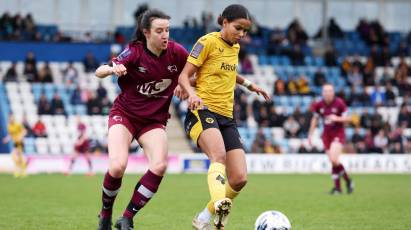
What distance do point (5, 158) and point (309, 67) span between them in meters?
14.5

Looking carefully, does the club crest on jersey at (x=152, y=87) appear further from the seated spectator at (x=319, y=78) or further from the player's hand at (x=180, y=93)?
the seated spectator at (x=319, y=78)

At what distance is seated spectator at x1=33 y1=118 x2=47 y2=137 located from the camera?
29797 mm

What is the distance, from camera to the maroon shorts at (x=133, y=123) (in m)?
9.64

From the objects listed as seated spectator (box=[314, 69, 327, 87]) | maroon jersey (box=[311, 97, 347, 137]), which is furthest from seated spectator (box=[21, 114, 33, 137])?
maroon jersey (box=[311, 97, 347, 137])

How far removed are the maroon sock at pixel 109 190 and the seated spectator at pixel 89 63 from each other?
24224mm

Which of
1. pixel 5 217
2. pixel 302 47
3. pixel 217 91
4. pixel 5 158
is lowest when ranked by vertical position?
pixel 5 158

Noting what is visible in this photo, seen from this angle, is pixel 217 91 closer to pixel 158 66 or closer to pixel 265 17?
pixel 158 66

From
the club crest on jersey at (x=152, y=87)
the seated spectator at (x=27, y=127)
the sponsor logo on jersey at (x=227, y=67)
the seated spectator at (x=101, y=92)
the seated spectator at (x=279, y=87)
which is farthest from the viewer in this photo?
the seated spectator at (x=279, y=87)

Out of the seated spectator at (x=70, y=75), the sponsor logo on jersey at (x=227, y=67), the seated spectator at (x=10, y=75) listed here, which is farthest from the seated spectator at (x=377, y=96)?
the sponsor logo on jersey at (x=227, y=67)

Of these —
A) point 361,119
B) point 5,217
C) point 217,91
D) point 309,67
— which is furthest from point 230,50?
point 309,67

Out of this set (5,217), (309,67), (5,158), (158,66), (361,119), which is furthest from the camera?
(309,67)

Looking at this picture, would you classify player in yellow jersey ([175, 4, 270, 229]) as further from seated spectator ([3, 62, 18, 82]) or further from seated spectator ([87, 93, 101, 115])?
seated spectator ([3, 62, 18, 82])

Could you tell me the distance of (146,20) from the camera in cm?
958

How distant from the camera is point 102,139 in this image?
30953 millimetres
